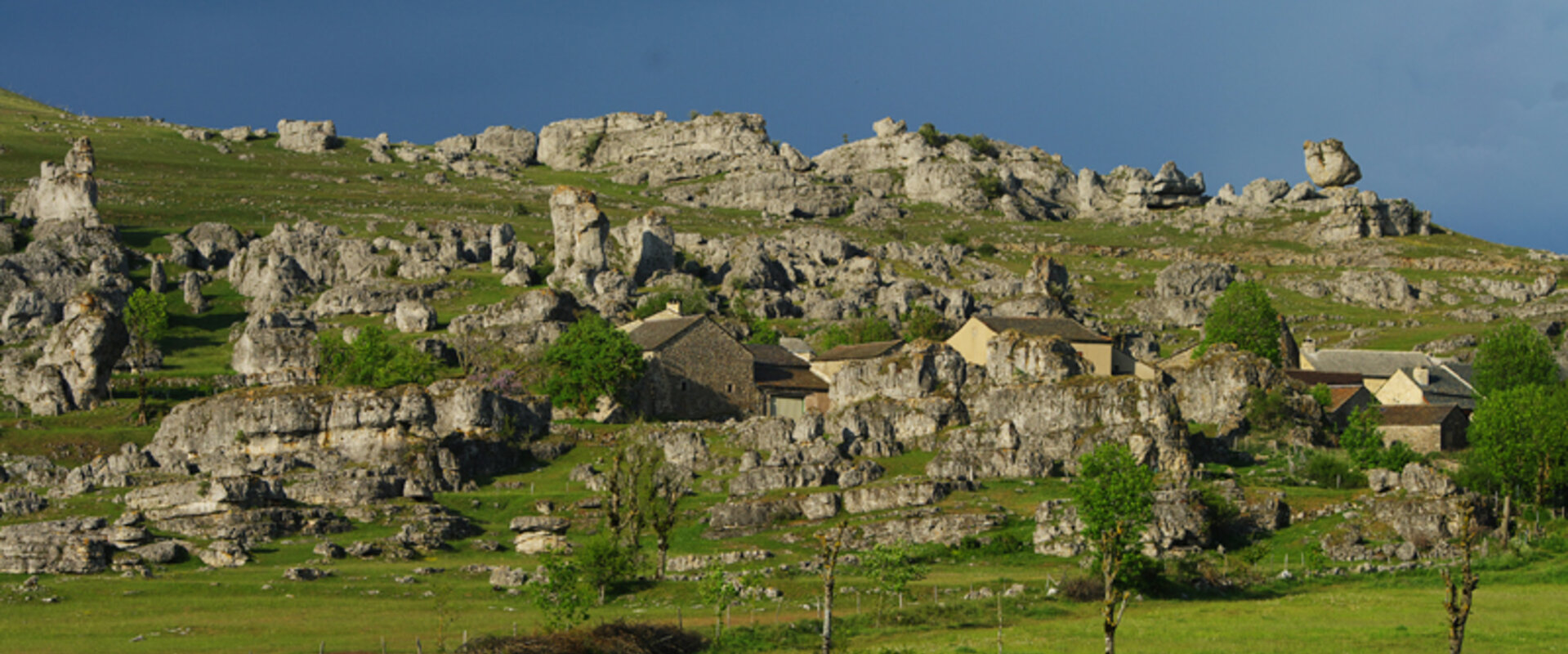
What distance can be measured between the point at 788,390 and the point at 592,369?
1825cm

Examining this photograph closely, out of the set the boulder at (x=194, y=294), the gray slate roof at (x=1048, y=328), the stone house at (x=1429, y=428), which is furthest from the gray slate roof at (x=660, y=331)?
the boulder at (x=194, y=294)

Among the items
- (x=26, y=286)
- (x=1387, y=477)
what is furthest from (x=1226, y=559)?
(x=26, y=286)

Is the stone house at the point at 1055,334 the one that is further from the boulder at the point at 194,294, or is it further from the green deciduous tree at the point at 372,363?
the boulder at the point at 194,294

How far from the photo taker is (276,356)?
112625 mm

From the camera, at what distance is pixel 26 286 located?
13600cm

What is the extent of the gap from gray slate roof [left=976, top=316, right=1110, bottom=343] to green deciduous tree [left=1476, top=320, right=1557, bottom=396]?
106 ft

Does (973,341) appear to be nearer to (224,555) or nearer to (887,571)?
(887,571)

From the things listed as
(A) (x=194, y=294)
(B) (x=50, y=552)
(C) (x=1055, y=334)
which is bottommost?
(B) (x=50, y=552)

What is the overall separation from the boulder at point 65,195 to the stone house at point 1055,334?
378 ft

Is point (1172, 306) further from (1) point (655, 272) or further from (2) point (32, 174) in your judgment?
(2) point (32, 174)

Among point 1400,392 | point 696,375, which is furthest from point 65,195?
point 1400,392

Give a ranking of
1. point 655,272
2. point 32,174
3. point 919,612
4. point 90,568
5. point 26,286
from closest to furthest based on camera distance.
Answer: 1. point 919,612
2. point 90,568
3. point 26,286
4. point 655,272
5. point 32,174

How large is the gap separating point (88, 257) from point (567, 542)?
110m

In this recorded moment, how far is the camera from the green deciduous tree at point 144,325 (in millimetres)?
116250
